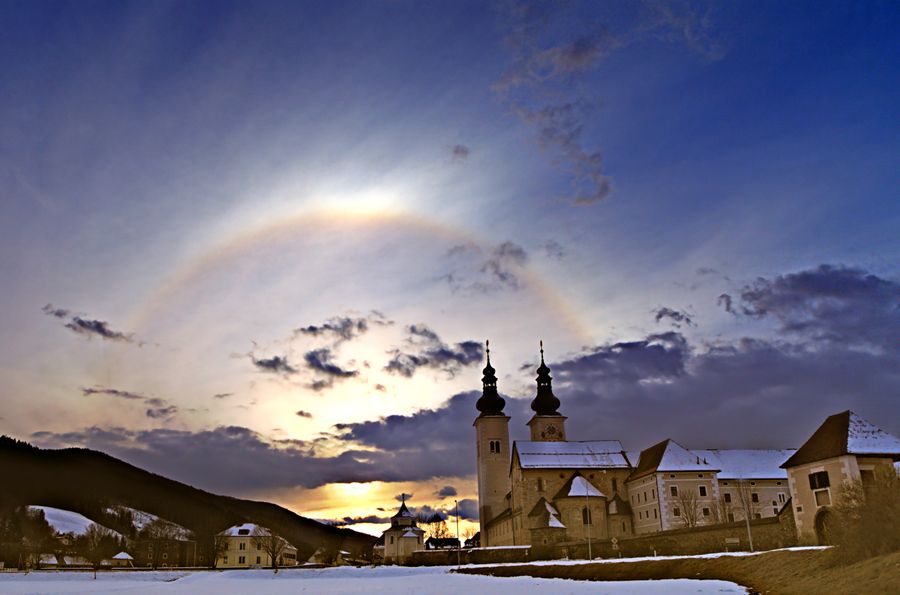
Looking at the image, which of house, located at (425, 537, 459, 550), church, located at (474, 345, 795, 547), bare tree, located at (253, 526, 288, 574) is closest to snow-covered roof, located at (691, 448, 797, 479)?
church, located at (474, 345, 795, 547)

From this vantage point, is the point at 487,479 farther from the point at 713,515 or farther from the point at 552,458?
the point at 713,515

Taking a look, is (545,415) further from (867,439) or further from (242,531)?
(242,531)

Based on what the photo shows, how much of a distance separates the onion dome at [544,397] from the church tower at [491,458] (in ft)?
22.7

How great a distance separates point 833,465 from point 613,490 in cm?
5178

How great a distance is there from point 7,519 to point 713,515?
162 m

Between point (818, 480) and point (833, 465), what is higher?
point (833, 465)

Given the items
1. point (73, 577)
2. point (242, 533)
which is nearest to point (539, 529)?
point (73, 577)

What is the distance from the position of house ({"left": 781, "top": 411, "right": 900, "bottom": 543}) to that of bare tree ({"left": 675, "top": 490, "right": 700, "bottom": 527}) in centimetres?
3421

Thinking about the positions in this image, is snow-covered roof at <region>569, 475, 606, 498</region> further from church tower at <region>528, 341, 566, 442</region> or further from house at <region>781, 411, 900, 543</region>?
house at <region>781, 411, 900, 543</region>

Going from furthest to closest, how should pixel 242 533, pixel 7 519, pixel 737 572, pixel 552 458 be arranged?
pixel 7 519 < pixel 242 533 < pixel 552 458 < pixel 737 572

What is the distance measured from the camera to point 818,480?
164 ft

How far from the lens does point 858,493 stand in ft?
109

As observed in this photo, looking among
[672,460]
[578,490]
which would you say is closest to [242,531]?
[578,490]

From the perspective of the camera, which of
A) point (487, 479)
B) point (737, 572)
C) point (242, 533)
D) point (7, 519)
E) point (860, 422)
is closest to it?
point (737, 572)
